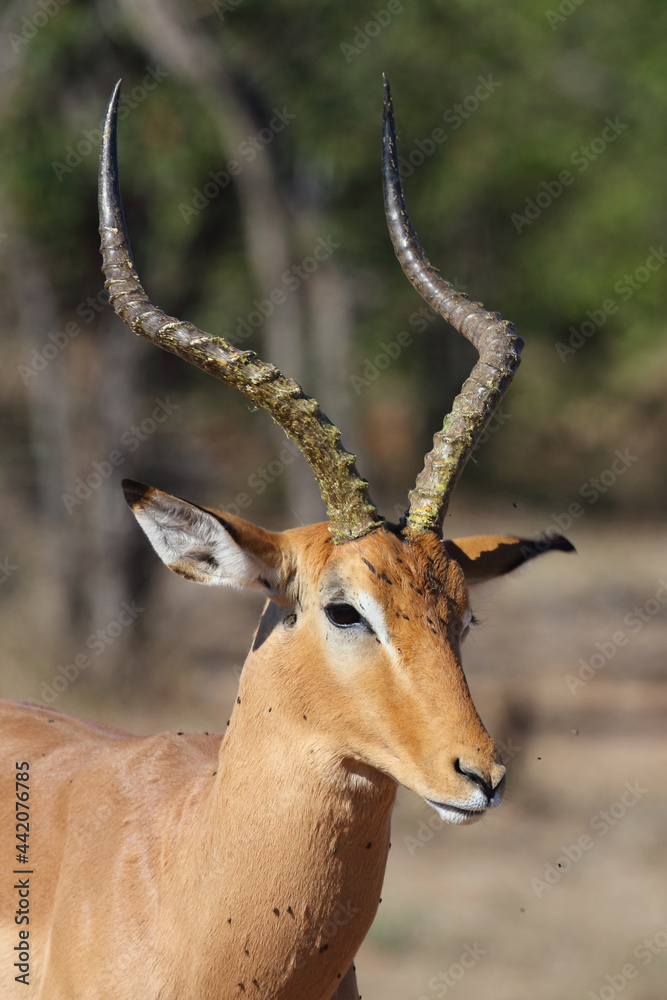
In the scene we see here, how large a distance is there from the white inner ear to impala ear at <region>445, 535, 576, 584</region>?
75 centimetres

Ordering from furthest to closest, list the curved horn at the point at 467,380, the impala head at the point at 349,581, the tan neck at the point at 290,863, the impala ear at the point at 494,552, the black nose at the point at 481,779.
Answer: the impala ear at the point at 494,552 < the curved horn at the point at 467,380 < the tan neck at the point at 290,863 < the impala head at the point at 349,581 < the black nose at the point at 481,779

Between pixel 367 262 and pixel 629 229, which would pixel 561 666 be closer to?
pixel 367 262

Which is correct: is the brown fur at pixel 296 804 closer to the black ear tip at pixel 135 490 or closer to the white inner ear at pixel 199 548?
the white inner ear at pixel 199 548

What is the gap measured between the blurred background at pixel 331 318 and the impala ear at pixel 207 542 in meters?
5.14

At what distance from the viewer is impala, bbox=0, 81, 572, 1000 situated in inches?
139

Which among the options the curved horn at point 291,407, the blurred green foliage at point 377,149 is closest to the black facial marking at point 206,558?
the curved horn at point 291,407

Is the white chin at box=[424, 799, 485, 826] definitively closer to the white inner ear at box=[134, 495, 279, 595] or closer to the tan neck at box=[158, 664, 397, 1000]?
the tan neck at box=[158, 664, 397, 1000]

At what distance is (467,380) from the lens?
13.7ft

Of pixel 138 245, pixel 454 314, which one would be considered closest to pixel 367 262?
pixel 138 245

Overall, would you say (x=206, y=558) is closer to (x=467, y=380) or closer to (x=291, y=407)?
(x=291, y=407)

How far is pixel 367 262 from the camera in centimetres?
1526

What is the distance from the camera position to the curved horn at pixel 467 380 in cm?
393

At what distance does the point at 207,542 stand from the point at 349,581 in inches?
18.9

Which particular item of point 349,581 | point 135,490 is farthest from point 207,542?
point 349,581
